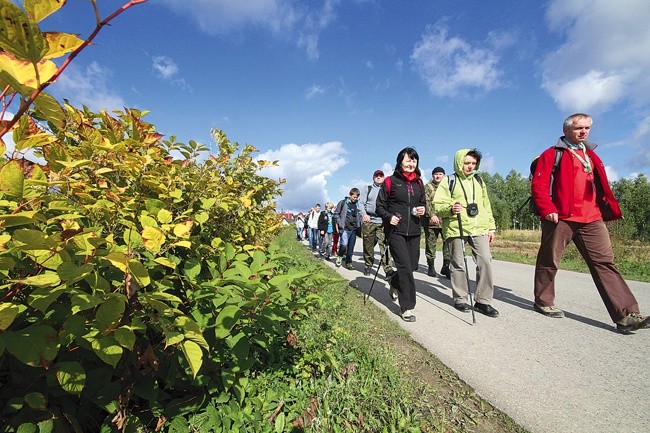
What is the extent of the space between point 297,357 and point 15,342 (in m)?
1.76

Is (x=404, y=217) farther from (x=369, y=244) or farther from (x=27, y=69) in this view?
(x=27, y=69)

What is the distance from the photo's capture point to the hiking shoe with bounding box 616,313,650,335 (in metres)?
3.10

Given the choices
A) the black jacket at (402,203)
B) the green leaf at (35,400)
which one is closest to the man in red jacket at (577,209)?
the black jacket at (402,203)

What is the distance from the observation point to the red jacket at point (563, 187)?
3.53 m

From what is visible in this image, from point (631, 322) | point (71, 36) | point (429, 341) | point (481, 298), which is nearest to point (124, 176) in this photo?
point (71, 36)

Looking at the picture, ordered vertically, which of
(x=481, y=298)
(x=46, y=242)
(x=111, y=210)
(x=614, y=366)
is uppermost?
(x=111, y=210)

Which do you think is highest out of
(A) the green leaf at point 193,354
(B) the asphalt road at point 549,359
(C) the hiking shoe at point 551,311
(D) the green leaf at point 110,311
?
(D) the green leaf at point 110,311

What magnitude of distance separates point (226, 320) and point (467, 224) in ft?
11.9

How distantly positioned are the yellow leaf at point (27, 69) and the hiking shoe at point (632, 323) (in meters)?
4.51

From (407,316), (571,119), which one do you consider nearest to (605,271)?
(571,119)

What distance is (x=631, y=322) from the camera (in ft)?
10.3

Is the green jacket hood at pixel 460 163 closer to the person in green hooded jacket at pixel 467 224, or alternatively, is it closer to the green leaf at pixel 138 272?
the person in green hooded jacket at pixel 467 224

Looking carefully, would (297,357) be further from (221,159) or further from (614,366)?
(614,366)

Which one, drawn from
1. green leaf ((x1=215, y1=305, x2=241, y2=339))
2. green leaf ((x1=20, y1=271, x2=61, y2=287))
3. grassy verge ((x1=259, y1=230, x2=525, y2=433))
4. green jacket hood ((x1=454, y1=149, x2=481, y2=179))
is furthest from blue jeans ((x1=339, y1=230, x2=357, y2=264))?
green leaf ((x1=20, y1=271, x2=61, y2=287))
